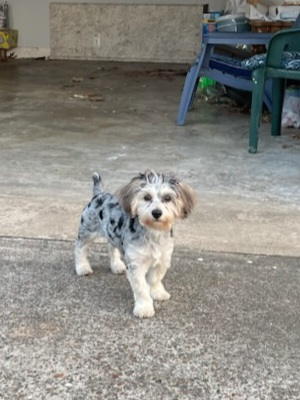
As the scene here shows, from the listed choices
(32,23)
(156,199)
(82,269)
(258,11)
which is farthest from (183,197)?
(32,23)

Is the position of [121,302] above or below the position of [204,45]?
below

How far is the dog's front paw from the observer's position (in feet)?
8.18

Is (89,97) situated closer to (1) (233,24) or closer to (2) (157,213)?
(1) (233,24)

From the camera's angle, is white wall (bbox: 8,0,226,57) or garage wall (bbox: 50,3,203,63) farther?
white wall (bbox: 8,0,226,57)

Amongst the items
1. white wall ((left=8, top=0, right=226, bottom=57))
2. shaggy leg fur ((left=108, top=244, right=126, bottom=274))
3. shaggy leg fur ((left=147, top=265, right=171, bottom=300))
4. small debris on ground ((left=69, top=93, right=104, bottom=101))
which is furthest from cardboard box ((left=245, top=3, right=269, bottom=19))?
shaggy leg fur ((left=147, top=265, right=171, bottom=300))

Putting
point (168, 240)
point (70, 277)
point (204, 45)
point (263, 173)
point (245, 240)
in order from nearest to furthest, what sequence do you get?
point (168, 240)
point (70, 277)
point (245, 240)
point (263, 173)
point (204, 45)

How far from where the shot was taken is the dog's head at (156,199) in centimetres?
234

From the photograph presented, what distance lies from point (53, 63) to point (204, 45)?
5.69m

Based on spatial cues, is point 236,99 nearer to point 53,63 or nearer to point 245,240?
point 245,240

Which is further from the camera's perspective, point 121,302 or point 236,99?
point 236,99

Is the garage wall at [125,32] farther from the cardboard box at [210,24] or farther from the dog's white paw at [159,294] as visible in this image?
the dog's white paw at [159,294]

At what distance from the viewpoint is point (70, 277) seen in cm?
285

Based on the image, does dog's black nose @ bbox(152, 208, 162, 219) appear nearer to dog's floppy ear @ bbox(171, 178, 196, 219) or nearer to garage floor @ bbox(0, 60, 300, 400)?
dog's floppy ear @ bbox(171, 178, 196, 219)

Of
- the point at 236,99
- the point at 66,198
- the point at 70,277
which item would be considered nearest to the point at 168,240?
the point at 70,277
